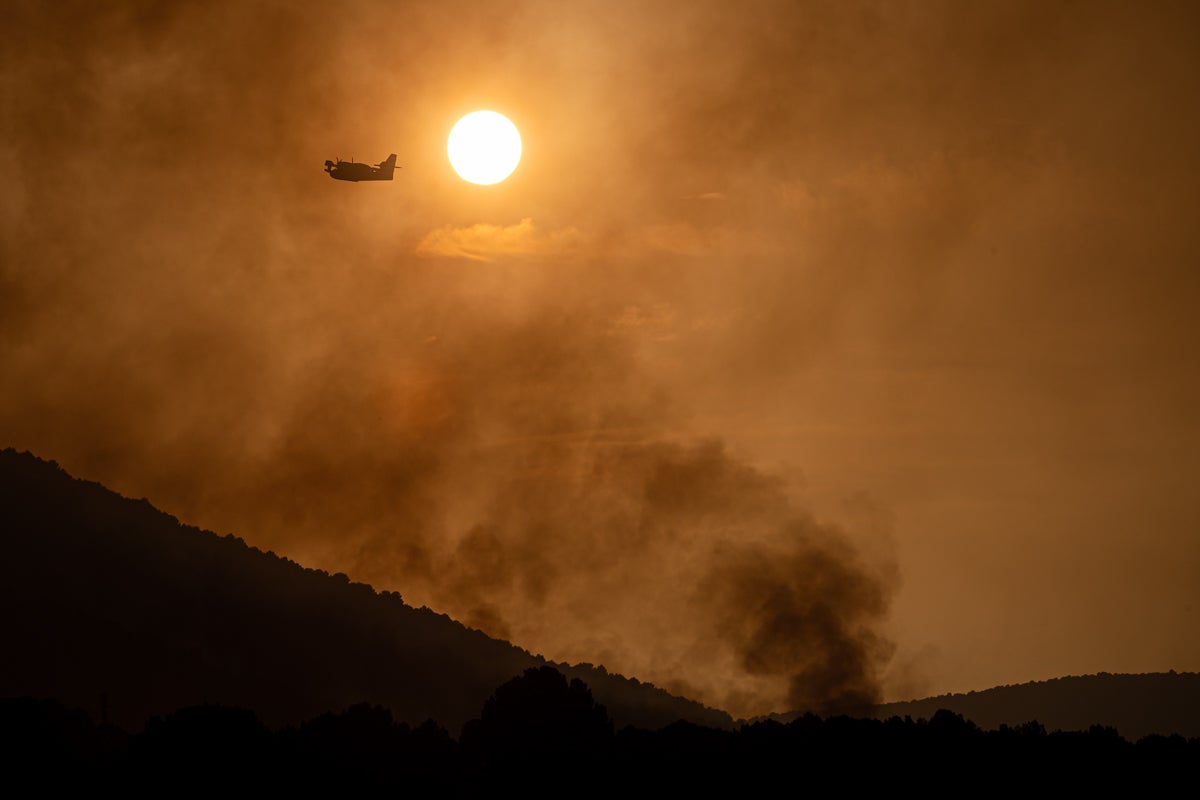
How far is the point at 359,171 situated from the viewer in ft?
416

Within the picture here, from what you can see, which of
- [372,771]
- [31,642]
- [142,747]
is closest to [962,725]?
[372,771]

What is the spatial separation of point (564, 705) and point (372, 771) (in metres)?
13.3

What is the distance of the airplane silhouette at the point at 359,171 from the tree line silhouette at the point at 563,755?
50.6 metres

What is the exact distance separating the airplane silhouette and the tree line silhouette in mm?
50580

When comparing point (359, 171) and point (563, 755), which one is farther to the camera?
point (359, 171)

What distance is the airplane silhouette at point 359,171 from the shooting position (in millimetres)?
125250

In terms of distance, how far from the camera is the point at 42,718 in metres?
74.5

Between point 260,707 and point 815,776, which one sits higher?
point 260,707

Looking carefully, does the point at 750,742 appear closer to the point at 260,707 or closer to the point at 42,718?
the point at 42,718

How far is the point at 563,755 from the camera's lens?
269 feet

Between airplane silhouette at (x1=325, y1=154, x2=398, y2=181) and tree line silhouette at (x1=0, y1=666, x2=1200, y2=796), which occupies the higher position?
airplane silhouette at (x1=325, y1=154, x2=398, y2=181)

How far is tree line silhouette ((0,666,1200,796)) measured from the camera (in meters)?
68.5

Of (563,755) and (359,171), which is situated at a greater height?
(359,171)

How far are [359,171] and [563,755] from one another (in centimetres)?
6454
